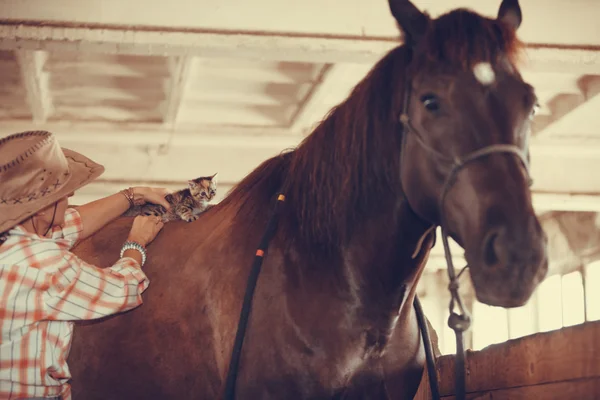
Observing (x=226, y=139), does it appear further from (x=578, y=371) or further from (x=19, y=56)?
(x=578, y=371)

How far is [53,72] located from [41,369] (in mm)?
5122

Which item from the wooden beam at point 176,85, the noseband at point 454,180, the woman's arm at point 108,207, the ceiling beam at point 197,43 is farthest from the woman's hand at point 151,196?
the wooden beam at point 176,85

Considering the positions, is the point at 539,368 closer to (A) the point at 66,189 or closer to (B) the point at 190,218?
(B) the point at 190,218

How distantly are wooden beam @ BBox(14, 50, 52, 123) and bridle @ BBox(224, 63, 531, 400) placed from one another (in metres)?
4.49

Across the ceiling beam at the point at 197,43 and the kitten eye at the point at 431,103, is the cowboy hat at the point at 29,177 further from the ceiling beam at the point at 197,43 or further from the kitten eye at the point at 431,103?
the ceiling beam at the point at 197,43

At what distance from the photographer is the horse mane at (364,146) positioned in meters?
2.22

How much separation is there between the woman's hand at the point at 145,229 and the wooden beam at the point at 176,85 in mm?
3767

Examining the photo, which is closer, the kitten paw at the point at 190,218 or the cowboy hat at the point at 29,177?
the cowboy hat at the point at 29,177

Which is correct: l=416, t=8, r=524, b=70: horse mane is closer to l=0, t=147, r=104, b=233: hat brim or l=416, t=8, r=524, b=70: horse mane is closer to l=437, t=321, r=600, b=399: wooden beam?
l=437, t=321, r=600, b=399: wooden beam

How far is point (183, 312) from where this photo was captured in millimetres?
2551

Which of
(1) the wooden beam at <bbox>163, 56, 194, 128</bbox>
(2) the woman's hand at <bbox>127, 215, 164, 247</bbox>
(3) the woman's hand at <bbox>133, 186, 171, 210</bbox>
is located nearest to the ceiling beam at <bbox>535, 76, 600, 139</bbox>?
(1) the wooden beam at <bbox>163, 56, 194, 128</bbox>

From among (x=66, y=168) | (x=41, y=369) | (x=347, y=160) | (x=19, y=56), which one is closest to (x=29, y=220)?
(x=66, y=168)

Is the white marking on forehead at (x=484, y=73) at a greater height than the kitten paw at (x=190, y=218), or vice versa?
the white marking on forehead at (x=484, y=73)

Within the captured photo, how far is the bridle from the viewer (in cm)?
204
